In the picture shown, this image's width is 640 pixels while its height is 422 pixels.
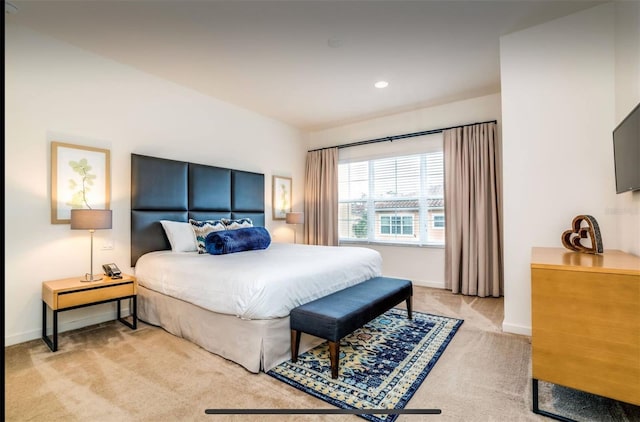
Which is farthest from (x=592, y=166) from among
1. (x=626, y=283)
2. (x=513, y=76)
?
(x=626, y=283)

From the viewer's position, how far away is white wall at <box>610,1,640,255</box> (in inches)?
82.7

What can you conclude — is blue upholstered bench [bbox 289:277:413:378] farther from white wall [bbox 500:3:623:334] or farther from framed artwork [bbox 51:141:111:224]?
framed artwork [bbox 51:141:111:224]

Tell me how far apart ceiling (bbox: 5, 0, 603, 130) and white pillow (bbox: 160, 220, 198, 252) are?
5.63 feet

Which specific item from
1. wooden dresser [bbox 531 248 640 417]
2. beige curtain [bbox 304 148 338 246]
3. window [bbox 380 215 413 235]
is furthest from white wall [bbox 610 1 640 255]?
beige curtain [bbox 304 148 338 246]

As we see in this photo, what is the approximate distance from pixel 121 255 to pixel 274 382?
A: 230cm

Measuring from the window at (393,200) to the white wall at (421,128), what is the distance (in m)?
0.20

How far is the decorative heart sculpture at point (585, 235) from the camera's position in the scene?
7.09 feet

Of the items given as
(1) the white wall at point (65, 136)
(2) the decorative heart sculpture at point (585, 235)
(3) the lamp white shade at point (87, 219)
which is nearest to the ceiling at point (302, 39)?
(1) the white wall at point (65, 136)

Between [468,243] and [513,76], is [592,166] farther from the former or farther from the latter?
[468,243]

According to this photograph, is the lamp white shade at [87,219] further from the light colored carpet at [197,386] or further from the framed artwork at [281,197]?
the framed artwork at [281,197]

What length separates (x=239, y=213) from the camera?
4.58 meters

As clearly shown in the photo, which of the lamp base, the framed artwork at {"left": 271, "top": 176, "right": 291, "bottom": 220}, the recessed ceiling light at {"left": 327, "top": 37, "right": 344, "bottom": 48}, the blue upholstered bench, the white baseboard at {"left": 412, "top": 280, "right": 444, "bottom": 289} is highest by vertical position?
the recessed ceiling light at {"left": 327, "top": 37, "right": 344, "bottom": 48}

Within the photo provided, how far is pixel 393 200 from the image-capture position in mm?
5098

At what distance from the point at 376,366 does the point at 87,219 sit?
8.68ft
